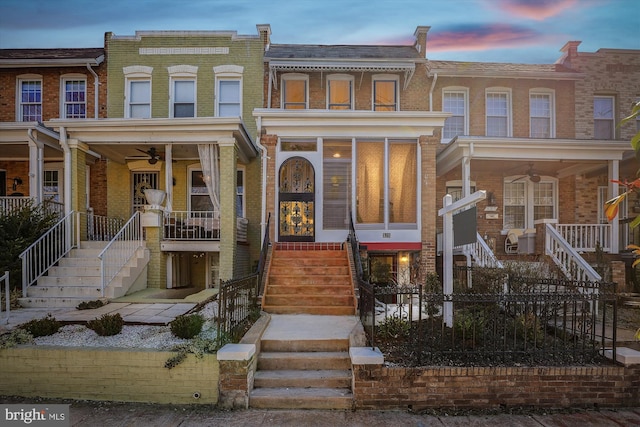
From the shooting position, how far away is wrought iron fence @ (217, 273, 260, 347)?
5.26 meters

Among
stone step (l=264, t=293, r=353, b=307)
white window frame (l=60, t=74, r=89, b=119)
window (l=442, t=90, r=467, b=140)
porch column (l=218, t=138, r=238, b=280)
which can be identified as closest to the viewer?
stone step (l=264, t=293, r=353, b=307)

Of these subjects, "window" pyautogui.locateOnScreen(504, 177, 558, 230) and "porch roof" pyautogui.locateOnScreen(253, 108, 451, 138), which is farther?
"window" pyautogui.locateOnScreen(504, 177, 558, 230)

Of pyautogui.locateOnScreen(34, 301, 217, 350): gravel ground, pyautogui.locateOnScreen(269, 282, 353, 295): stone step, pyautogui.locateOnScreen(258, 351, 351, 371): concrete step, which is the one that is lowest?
pyautogui.locateOnScreen(258, 351, 351, 371): concrete step

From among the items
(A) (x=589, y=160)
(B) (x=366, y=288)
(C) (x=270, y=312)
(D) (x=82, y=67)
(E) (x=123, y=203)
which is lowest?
(C) (x=270, y=312)

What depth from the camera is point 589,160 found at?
11297 millimetres

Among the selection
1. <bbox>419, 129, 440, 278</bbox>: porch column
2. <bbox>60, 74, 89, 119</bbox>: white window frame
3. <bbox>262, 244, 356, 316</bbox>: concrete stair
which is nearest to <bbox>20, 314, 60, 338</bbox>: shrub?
<bbox>262, 244, 356, 316</bbox>: concrete stair

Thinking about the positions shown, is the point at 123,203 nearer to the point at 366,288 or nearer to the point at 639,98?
the point at 366,288

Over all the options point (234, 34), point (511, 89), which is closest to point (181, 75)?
point (234, 34)

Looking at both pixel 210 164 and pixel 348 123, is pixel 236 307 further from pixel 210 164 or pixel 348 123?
pixel 348 123

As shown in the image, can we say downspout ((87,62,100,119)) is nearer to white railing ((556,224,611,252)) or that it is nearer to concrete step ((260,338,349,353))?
concrete step ((260,338,349,353))

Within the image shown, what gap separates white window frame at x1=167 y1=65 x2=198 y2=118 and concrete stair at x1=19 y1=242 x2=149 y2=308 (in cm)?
570

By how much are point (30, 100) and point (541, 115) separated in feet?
59.7

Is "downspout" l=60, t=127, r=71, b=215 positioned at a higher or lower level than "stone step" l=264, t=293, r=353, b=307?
higher

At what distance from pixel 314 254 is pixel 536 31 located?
7.57 m
